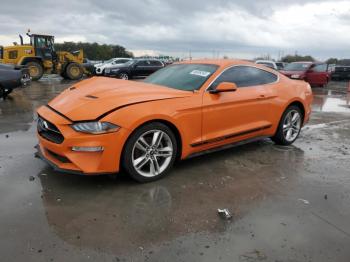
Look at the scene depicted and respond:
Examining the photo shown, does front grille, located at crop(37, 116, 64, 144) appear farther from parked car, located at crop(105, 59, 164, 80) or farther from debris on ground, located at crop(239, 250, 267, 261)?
parked car, located at crop(105, 59, 164, 80)

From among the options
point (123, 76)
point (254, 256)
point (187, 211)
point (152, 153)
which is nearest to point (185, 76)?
point (152, 153)

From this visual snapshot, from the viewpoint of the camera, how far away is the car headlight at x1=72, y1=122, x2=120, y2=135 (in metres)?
3.78

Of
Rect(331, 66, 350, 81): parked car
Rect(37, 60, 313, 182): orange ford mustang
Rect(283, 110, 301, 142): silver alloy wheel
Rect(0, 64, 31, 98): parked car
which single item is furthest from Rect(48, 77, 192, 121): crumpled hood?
Rect(331, 66, 350, 81): parked car

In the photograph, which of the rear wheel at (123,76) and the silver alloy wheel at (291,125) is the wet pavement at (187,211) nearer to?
the silver alloy wheel at (291,125)


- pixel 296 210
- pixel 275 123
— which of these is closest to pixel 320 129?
pixel 275 123

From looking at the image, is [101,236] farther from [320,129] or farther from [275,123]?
[320,129]

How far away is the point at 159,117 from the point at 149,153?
451 mm

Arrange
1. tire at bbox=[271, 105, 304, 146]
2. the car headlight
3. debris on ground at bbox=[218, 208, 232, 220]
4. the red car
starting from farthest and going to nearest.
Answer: the red car
tire at bbox=[271, 105, 304, 146]
the car headlight
debris on ground at bbox=[218, 208, 232, 220]

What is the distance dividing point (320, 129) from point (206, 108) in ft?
13.4

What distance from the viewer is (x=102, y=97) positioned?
412cm

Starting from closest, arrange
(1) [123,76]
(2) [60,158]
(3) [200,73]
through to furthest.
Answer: (2) [60,158] < (3) [200,73] < (1) [123,76]

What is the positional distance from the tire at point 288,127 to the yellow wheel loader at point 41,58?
17.8 meters

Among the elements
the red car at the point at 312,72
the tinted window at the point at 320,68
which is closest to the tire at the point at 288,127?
the red car at the point at 312,72

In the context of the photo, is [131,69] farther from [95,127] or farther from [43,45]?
[95,127]
